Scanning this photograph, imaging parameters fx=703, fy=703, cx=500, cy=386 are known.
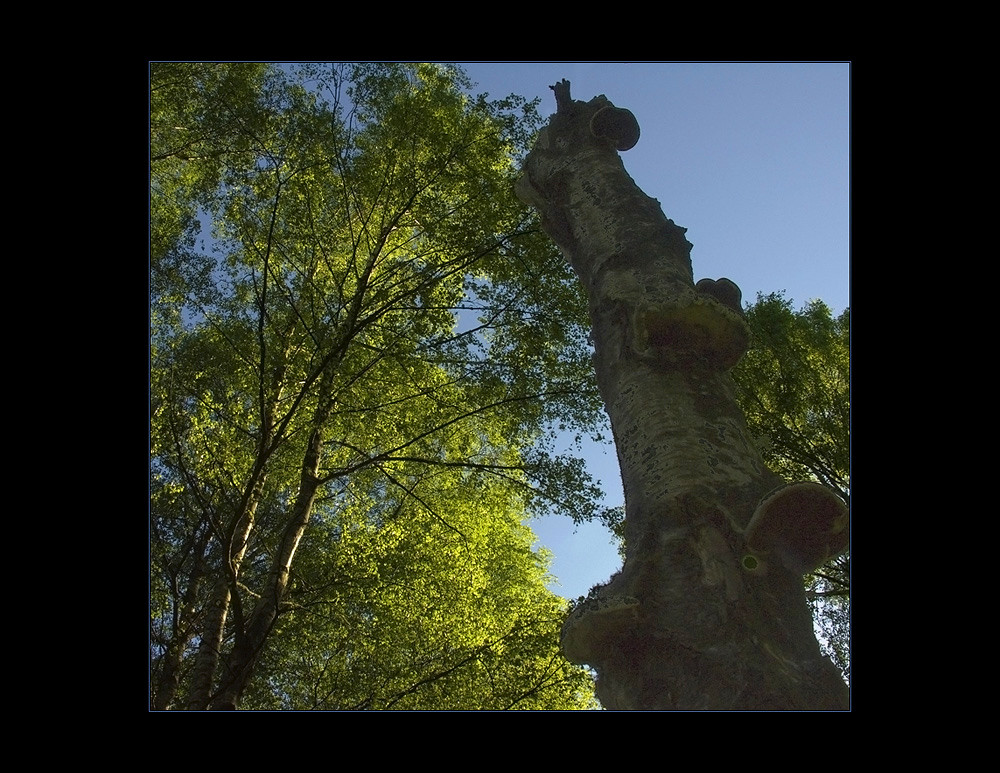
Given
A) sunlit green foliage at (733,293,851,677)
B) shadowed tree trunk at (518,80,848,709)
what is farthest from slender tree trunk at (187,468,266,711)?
sunlit green foliage at (733,293,851,677)

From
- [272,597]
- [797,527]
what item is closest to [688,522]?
[797,527]


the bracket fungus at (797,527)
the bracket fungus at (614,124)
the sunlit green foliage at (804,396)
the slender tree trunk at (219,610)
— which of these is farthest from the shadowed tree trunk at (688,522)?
the sunlit green foliage at (804,396)

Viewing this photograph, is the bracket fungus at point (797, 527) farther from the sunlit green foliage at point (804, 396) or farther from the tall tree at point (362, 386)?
the sunlit green foliage at point (804, 396)

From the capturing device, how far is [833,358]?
973 centimetres

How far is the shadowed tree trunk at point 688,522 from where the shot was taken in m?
1.96

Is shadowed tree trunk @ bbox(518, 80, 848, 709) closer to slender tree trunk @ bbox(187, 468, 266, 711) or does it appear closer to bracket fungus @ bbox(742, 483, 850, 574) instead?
bracket fungus @ bbox(742, 483, 850, 574)

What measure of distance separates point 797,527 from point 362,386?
6484 mm

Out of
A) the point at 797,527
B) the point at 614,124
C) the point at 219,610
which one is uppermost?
the point at 614,124

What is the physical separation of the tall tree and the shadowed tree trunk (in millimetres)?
3661

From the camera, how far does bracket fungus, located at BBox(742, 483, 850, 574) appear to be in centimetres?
211

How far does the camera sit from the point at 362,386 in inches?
321

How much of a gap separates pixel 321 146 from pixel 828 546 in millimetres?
7504

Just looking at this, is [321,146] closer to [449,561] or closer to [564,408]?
[564,408]

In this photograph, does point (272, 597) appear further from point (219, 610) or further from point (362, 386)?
point (362, 386)
